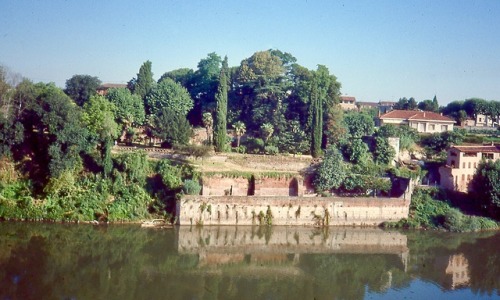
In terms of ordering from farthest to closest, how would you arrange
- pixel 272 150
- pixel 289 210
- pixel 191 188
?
pixel 272 150 → pixel 289 210 → pixel 191 188

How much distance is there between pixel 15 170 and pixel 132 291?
1478 cm

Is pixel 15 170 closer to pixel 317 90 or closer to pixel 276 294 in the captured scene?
pixel 276 294

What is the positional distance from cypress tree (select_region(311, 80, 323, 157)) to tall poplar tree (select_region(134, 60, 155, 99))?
14107mm

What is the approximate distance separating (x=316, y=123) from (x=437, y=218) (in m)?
11.5

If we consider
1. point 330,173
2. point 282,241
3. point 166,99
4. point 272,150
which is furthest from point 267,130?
point 282,241

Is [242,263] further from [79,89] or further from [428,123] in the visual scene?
[428,123]

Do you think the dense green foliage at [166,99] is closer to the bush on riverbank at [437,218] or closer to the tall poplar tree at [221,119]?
the tall poplar tree at [221,119]

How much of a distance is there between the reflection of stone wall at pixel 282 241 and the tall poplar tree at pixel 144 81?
18.0 metres

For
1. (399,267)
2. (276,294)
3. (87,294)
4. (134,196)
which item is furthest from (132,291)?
(399,267)

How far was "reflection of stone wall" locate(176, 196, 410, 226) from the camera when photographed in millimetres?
29109

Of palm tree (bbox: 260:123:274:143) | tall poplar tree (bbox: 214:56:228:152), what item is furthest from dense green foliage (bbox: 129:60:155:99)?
palm tree (bbox: 260:123:274:143)

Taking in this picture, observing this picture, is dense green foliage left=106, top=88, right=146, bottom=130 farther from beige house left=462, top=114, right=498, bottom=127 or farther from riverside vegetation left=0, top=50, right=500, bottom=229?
beige house left=462, top=114, right=498, bottom=127

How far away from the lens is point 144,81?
43.6 m

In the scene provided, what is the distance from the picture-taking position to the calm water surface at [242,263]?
2033 centimetres
